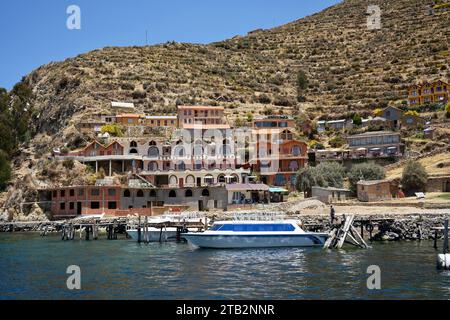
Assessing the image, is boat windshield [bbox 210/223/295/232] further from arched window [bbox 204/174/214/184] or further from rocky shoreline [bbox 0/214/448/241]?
arched window [bbox 204/174/214/184]

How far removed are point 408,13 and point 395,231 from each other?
142 m

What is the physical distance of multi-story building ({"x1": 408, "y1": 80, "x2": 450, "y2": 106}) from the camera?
123m

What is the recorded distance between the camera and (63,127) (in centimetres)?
11700

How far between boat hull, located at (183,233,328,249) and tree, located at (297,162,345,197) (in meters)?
30.5

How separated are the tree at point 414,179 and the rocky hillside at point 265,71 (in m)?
51.9

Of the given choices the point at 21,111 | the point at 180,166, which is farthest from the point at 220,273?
the point at 21,111

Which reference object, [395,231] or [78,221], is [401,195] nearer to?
[395,231]

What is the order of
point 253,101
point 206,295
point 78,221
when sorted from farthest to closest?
point 253,101, point 78,221, point 206,295

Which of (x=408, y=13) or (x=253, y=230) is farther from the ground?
(x=408, y=13)

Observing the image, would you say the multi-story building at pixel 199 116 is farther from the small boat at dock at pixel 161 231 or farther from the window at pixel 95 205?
→ the small boat at dock at pixel 161 231

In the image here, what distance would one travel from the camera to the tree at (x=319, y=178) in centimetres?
8538

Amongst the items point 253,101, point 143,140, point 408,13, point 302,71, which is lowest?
point 143,140

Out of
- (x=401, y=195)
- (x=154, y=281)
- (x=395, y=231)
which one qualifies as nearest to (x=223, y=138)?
(x=401, y=195)
